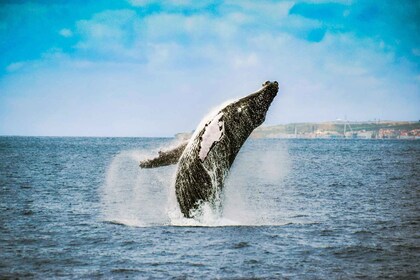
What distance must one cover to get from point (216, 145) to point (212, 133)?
0.96 ft

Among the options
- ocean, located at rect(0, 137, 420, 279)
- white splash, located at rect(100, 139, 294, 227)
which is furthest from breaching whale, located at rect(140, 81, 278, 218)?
ocean, located at rect(0, 137, 420, 279)

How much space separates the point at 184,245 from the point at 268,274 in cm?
254

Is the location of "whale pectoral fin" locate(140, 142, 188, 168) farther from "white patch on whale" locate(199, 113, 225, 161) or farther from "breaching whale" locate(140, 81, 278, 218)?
"white patch on whale" locate(199, 113, 225, 161)

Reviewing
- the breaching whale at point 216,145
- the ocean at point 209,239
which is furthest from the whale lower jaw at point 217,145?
the ocean at point 209,239

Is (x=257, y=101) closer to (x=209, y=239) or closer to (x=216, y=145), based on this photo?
(x=216, y=145)

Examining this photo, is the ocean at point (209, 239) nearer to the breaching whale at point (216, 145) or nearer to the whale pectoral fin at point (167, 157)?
the whale pectoral fin at point (167, 157)

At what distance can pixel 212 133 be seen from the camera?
38.1 ft

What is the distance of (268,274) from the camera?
30.1ft

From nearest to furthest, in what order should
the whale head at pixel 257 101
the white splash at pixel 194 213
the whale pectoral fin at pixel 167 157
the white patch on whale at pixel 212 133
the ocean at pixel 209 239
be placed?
the ocean at pixel 209 239, the white patch on whale at pixel 212 133, the whale head at pixel 257 101, the whale pectoral fin at pixel 167 157, the white splash at pixel 194 213

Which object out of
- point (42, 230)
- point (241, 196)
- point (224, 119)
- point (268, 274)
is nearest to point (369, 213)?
point (241, 196)

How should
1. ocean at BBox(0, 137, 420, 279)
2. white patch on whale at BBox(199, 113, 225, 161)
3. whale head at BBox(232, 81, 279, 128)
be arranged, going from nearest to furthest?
ocean at BBox(0, 137, 420, 279)
white patch on whale at BBox(199, 113, 225, 161)
whale head at BBox(232, 81, 279, 128)

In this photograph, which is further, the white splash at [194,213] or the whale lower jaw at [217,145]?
the white splash at [194,213]

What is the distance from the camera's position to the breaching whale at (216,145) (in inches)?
460

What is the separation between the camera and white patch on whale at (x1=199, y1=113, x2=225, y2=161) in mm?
11625
